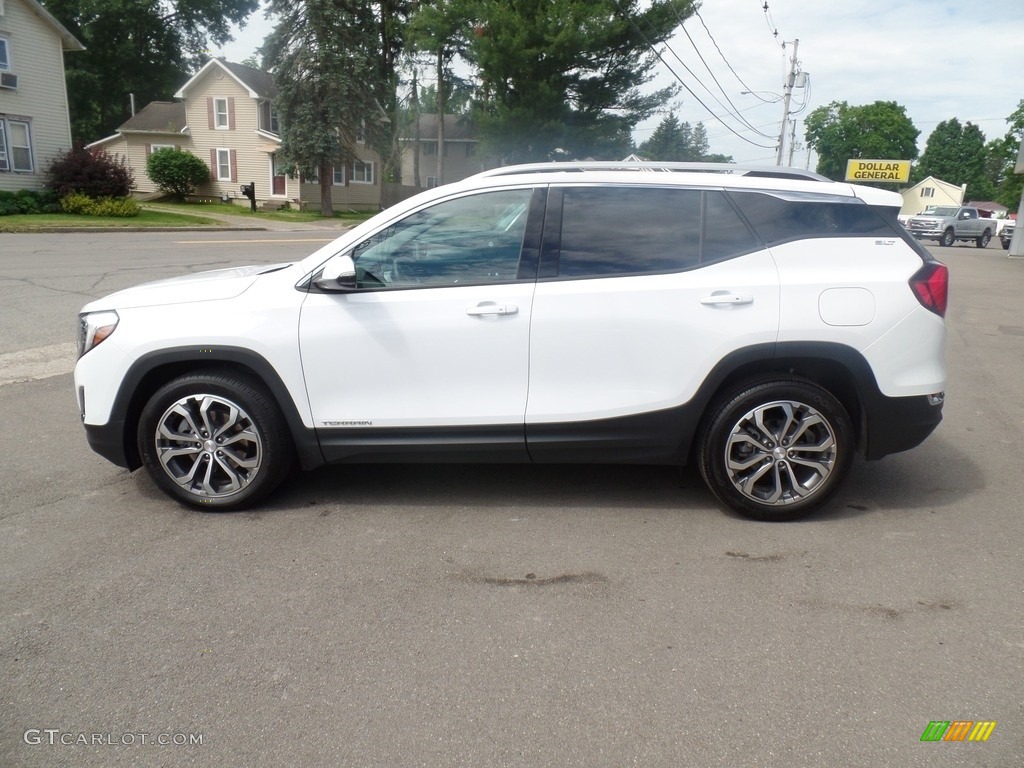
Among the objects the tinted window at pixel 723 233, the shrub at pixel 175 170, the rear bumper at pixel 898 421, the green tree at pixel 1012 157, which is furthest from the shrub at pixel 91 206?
the green tree at pixel 1012 157

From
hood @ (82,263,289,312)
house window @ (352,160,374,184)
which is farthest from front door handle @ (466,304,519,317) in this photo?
house window @ (352,160,374,184)

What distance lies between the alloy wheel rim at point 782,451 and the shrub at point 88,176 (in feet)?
98.7

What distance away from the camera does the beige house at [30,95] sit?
29.6 metres

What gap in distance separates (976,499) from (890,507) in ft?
1.92

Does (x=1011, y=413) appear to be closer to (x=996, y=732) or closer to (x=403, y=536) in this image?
(x=996, y=732)

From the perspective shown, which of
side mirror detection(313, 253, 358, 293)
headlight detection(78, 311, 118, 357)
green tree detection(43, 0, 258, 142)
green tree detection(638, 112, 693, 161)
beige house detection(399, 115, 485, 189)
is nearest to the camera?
side mirror detection(313, 253, 358, 293)

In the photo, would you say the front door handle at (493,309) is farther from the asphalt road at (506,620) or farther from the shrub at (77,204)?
the shrub at (77,204)

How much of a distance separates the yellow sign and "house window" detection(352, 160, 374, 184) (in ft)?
151

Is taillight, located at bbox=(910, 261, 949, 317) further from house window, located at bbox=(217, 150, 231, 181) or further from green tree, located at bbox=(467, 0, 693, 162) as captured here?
house window, located at bbox=(217, 150, 231, 181)

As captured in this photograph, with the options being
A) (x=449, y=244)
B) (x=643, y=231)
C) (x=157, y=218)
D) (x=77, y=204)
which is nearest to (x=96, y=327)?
(x=449, y=244)

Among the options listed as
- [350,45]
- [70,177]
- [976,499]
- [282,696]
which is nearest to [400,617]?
[282,696]

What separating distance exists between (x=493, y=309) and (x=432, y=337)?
0.35 m

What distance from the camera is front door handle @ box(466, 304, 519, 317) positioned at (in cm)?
416

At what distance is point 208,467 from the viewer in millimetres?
4402
